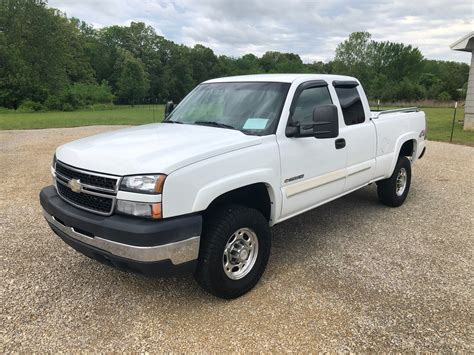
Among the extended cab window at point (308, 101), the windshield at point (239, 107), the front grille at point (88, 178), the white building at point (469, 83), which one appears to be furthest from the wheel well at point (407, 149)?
the white building at point (469, 83)

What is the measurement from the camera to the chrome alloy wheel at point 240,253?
129 inches

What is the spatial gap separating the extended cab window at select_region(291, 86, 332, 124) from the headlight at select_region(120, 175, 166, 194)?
1.65 metres

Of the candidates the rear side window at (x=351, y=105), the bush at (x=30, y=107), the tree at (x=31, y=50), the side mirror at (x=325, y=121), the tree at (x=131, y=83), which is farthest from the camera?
the tree at (x=131, y=83)

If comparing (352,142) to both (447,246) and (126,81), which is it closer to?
(447,246)

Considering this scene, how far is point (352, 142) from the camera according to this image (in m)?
4.50

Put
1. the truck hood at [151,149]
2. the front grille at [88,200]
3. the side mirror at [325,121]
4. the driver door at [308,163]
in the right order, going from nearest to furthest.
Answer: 1. the truck hood at [151,149]
2. the front grille at [88,200]
3. the side mirror at [325,121]
4. the driver door at [308,163]

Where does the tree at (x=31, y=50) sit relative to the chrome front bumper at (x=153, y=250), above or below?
above

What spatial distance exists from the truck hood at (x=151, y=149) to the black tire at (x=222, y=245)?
53 cm

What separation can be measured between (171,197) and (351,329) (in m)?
1.72

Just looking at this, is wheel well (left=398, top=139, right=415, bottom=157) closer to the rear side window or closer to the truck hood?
the rear side window

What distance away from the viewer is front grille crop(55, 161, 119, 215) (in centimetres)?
284

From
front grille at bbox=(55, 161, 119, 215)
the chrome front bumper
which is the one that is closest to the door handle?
the chrome front bumper

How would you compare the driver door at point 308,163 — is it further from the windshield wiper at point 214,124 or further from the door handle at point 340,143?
the windshield wiper at point 214,124

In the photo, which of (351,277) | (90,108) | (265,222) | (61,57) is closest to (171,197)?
(265,222)
